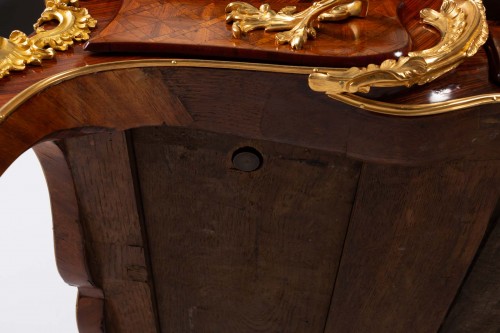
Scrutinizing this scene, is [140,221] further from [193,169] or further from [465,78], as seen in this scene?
[465,78]

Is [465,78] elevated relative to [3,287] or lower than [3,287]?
elevated

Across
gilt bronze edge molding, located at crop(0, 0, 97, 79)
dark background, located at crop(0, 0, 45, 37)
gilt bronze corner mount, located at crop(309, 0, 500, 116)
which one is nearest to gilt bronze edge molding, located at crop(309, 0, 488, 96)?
Result: gilt bronze corner mount, located at crop(309, 0, 500, 116)

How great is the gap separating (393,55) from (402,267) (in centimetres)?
33

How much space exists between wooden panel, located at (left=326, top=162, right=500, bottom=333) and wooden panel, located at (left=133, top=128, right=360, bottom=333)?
2cm

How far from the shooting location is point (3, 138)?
1.77 feet

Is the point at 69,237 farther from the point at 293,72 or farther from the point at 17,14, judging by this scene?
the point at 17,14

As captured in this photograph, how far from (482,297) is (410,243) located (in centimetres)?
20

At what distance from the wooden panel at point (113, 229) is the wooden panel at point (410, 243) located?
11.4 inches

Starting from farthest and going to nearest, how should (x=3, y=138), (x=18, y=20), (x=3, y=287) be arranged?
(x=18, y=20) < (x=3, y=287) < (x=3, y=138)

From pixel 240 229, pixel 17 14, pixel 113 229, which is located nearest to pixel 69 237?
pixel 113 229

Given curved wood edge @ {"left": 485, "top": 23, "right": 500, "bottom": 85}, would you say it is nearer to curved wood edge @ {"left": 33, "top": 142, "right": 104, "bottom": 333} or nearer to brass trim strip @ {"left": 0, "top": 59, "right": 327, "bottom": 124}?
brass trim strip @ {"left": 0, "top": 59, "right": 327, "bottom": 124}

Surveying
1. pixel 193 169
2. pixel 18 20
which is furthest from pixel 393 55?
pixel 18 20

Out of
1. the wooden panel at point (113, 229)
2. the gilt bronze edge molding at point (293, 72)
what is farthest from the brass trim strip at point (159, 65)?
the wooden panel at point (113, 229)

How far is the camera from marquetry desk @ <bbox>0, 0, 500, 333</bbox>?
0.57 metres
